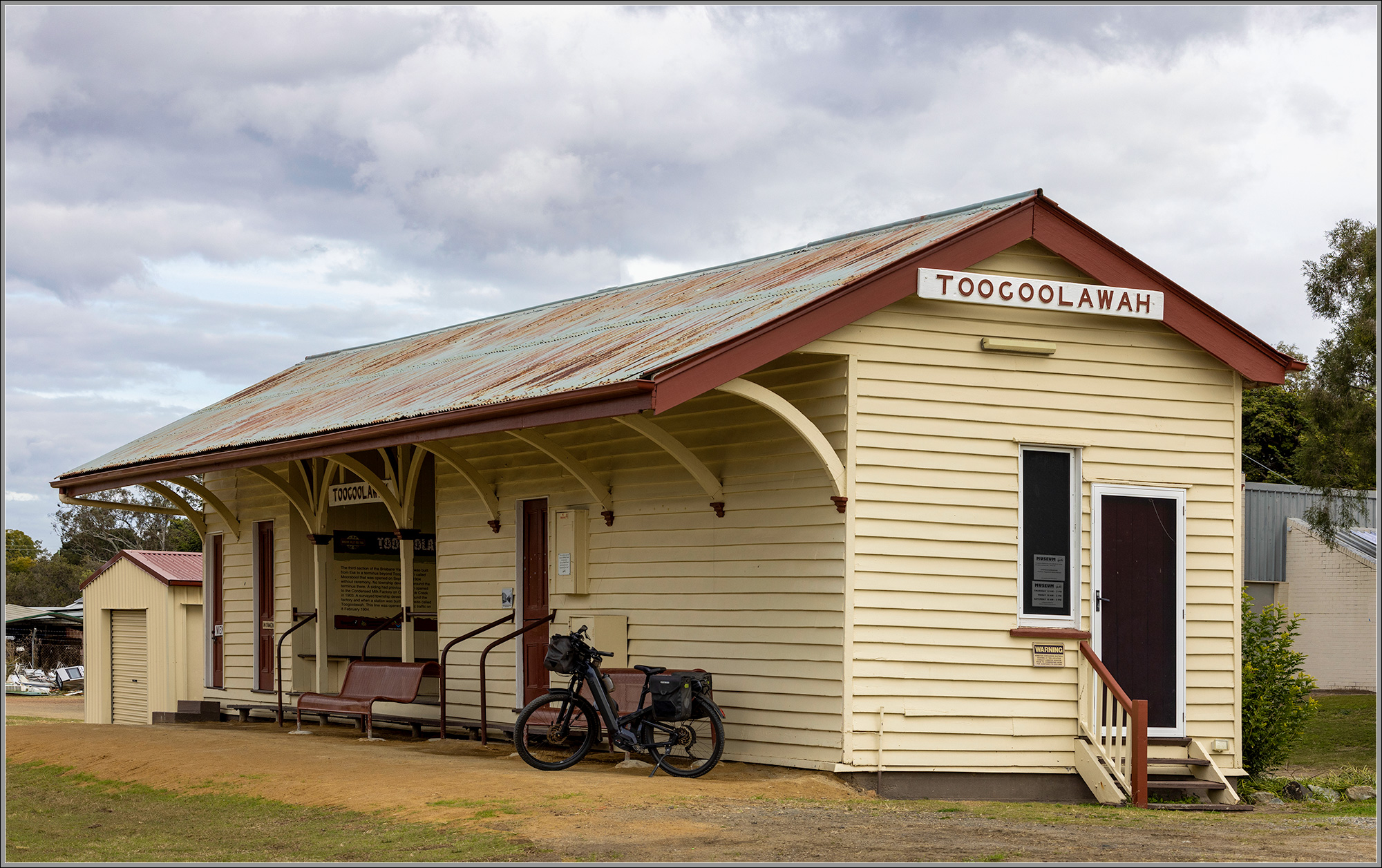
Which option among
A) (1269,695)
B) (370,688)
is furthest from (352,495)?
(1269,695)

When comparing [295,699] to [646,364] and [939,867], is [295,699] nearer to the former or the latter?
[646,364]

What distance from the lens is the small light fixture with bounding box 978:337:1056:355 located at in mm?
11805

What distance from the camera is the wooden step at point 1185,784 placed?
11875 mm

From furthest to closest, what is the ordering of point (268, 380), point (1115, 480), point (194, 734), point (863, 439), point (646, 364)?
point (268, 380), point (194, 734), point (1115, 480), point (863, 439), point (646, 364)

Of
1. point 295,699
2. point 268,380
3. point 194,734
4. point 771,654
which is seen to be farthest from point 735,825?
point 268,380

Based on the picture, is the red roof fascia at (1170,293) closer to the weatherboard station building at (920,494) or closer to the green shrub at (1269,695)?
the weatherboard station building at (920,494)

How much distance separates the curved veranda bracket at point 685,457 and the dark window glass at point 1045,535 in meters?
2.42

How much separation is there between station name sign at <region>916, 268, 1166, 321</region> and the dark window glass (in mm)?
1203

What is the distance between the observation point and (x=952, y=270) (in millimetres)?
11469

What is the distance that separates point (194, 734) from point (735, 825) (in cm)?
846

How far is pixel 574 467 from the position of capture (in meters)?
13.2

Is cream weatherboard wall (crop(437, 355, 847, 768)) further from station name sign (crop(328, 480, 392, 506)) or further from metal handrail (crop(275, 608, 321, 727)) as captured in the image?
metal handrail (crop(275, 608, 321, 727))

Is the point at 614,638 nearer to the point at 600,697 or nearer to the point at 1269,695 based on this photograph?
the point at 600,697

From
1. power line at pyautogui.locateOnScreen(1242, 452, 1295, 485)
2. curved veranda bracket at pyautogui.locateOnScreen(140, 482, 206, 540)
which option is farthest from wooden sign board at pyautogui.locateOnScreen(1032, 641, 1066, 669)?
power line at pyautogui.locateOnScreen(1242, 452, 1295, 485)
